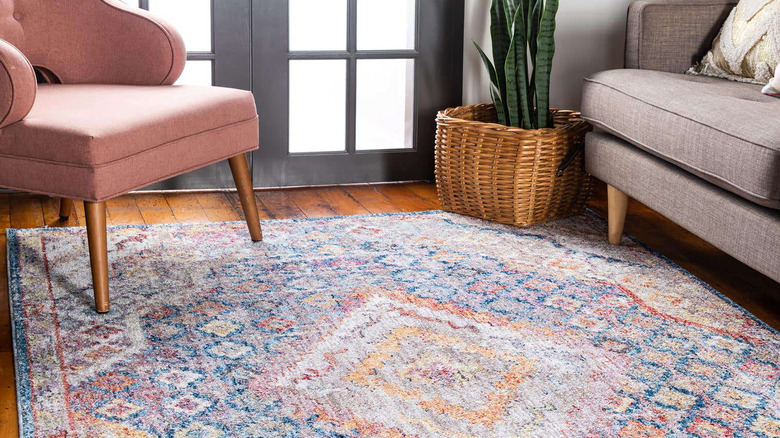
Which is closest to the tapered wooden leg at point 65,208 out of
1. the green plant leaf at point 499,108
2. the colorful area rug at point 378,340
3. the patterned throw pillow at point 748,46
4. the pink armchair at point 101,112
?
the pink armchair at point 101,112

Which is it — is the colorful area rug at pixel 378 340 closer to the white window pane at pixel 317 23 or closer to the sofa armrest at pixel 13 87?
the sofa armrest at pixel 13 87

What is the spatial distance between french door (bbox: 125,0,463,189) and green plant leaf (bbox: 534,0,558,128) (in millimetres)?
516

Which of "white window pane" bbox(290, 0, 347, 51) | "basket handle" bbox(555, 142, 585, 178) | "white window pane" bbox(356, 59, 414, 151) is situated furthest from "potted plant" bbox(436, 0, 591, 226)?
"white window pane" bbox(290, 0, 347, 51)

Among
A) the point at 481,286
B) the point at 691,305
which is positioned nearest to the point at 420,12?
the point at 481,286

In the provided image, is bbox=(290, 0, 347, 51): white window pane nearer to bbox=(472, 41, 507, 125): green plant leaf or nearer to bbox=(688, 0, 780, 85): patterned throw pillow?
bbox=(472, 41, 507, 125): green plant leaf

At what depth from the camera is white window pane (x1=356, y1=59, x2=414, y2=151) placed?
9.94 feet

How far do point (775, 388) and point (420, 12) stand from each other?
180 cm

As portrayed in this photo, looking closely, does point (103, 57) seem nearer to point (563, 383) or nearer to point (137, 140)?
point (137, 140)

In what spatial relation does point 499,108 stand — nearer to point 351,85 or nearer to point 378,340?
point 351,85

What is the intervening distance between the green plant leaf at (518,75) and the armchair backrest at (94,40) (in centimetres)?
94

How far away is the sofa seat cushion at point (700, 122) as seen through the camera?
1783mm

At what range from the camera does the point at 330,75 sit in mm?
2986

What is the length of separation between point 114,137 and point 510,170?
115 cm

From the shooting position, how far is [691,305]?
6.66 feet
